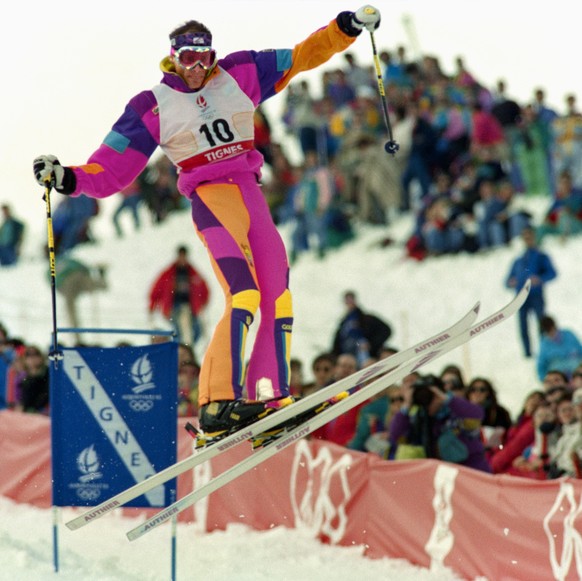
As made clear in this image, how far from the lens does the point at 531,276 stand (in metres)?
11.9

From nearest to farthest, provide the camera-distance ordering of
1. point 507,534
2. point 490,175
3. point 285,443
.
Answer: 1. point 285,443
2. point 507,534
3. point 490,175

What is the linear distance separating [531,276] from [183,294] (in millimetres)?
3472

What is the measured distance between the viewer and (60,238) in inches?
719

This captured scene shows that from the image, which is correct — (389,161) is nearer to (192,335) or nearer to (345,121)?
(345,121)

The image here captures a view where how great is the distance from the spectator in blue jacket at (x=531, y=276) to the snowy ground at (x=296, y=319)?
0.45 m

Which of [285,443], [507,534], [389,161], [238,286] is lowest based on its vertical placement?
[507,534]

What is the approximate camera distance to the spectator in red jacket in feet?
42.3

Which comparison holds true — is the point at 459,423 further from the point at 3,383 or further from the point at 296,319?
the point at 296,319

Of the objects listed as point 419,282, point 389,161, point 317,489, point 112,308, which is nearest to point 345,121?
point 389,161

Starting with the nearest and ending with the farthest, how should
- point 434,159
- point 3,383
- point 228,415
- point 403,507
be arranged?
point 228,415, point 403,507, point 3,383, point 434,159

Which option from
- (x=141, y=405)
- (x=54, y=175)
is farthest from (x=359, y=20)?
(x=141, y=405)

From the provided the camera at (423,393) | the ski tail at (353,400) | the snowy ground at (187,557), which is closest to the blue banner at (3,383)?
the snowy ground at (187,557)

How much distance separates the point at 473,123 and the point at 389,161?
1209 millimetres

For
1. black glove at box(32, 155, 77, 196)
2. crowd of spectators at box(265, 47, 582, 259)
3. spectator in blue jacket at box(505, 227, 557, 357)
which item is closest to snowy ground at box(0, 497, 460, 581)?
black glove at box(32, 155, 77, 196)
